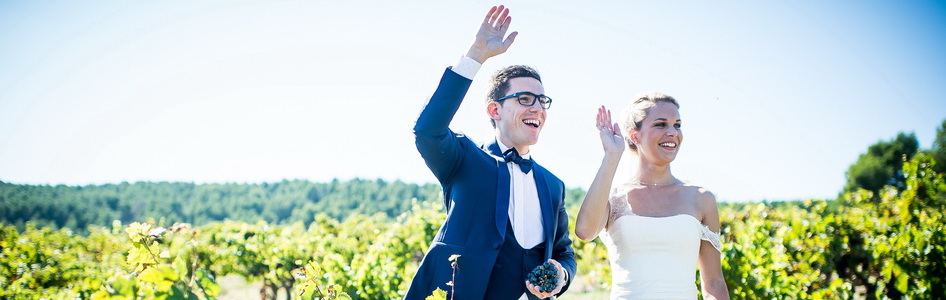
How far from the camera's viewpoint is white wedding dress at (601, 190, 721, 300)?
114 inches

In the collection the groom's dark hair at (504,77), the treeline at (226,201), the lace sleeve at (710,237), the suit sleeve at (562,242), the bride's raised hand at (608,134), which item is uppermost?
the treeline at (226,201)

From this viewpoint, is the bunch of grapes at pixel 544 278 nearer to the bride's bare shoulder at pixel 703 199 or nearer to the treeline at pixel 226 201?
the bride's bare shoulder at pixel 703 199

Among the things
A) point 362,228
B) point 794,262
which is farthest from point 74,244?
point 794,262

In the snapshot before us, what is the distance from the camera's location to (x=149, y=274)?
137cm

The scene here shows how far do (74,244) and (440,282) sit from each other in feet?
45.5

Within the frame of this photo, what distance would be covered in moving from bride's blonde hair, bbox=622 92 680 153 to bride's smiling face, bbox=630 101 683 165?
21 millimetres

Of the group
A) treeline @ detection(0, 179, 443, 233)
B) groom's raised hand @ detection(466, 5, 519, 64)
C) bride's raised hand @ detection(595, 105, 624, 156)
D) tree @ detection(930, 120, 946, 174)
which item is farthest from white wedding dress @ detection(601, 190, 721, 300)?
tree @ detection(930, 120, 946, 174)

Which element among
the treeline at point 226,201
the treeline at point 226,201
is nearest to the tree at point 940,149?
the treeline at point 226,201

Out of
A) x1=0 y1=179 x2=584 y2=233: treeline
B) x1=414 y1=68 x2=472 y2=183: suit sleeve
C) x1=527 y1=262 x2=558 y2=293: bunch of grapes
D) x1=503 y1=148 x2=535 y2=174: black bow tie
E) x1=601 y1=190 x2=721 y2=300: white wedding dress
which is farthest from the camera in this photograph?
x1=0 y1=179 x2=584 y2=233: treeline

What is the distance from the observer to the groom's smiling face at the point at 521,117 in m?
2.54

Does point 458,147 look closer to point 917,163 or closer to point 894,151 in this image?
point 917,163

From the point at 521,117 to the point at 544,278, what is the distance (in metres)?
0.69

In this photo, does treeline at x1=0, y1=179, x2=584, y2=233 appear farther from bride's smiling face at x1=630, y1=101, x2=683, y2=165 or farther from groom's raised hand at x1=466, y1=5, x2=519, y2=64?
groom's raised hand at x1=466, y1=5, x2=519, y2=64

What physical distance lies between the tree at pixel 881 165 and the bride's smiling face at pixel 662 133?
44807mm
